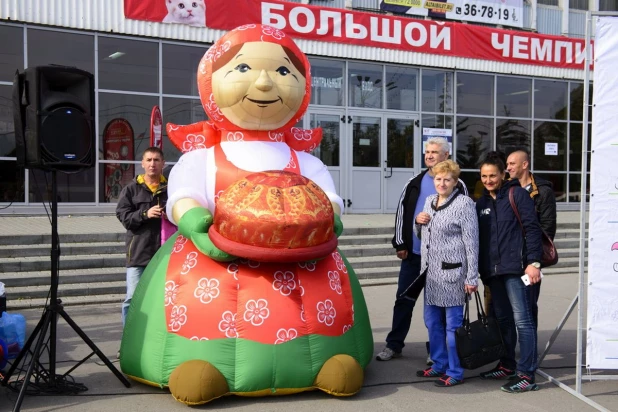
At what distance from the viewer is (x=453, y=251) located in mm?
5164

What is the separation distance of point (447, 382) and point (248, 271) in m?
1.84

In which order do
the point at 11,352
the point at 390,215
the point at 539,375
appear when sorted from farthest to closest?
1. the point at 390,215
2. the point at 11,352
3. the point at 539,375

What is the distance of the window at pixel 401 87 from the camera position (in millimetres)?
16906

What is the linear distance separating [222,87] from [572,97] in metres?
16.6

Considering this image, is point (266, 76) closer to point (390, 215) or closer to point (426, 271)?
point (426, 271)

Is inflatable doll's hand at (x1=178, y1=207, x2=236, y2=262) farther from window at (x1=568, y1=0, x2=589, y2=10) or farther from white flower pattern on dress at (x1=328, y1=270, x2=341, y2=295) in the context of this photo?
window at (x1=568, y1=0, x2=589, y2=10)

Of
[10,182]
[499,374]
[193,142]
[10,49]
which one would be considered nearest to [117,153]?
[10,182]

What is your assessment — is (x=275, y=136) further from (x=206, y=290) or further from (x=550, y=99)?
(x=550, y=99)

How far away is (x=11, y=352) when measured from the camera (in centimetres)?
610

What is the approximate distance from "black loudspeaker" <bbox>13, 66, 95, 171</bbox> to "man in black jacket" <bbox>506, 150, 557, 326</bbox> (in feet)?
11.9

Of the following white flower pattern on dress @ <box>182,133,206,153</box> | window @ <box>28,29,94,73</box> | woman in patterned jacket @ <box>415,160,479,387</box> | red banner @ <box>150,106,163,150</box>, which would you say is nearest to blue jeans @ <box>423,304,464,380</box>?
woman in patterned jacket @ <box>415,160,479,387</box>

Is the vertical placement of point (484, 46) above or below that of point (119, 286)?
above

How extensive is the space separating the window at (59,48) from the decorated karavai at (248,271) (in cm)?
946

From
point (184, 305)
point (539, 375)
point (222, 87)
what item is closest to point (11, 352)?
point (184, 305)
